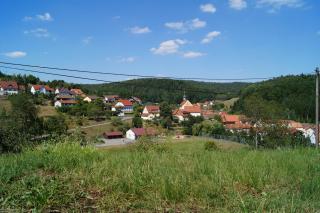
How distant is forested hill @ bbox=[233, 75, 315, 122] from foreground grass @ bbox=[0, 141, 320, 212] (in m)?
37.2

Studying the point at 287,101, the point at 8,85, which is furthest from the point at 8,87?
the point at 287,101

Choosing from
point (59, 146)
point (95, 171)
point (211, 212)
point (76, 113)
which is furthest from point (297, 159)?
point (76, 113)

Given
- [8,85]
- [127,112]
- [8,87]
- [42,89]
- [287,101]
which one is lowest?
[127,112]

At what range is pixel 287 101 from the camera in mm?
64688

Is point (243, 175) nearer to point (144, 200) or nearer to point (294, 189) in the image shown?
point (294, 189)

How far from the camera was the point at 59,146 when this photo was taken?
5.90m

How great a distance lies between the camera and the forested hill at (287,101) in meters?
40.9

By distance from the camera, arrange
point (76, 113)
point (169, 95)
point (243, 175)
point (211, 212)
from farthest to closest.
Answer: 1. point (169, 95)
2. point (76, 113)
3. point (243, 175)
4. point (211, 212)

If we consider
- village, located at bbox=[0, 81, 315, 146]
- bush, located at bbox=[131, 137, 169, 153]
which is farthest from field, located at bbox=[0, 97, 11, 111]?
bush, located at bbox=[131, 137, 169, 153]

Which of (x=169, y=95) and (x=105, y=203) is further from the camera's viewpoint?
(x=169, y=95)

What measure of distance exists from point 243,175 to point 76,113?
7094cm

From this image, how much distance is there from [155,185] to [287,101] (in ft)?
217

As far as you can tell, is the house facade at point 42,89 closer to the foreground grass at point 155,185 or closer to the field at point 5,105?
the field at point 5,105

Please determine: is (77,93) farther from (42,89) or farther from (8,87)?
(8,87)
